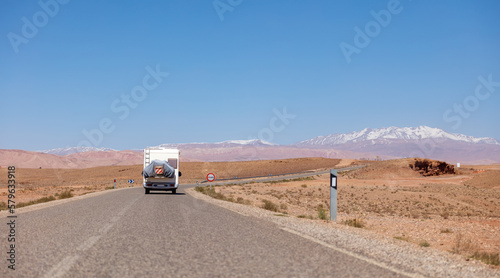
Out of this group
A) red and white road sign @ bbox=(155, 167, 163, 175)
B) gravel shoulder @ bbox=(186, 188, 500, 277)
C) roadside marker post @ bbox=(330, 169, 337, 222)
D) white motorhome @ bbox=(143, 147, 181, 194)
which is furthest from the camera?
white motorhome @ bbox=(143, 147, 181, 194)

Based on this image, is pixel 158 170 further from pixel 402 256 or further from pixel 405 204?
pixel 402 256

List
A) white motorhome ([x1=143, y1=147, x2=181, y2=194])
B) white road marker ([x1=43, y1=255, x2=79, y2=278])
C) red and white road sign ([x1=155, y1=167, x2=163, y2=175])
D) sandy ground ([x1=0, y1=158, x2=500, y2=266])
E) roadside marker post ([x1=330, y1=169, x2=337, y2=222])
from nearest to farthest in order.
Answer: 1. white road marker ([x1=43, y1=255, x2=79, y2=278])
2. sandy ground ([x1=0, y1=158, x2=500, y2=266])
3. roadside marker post ([x1=330, y1=169, x2=337, y2=222])
4. red and white road sign ([x1=155, y1=167, x2=163, y2=175])
5. white motorhome ([x1=143, y1=147, x2=181, y2=194])

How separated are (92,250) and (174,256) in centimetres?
162

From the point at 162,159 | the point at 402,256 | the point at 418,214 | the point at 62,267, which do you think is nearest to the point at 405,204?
the point at 418,214

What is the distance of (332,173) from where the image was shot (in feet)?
48.7

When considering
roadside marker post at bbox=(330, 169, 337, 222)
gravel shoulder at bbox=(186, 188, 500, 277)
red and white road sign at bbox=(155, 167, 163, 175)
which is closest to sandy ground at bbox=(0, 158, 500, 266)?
roadside marker post at bbox=(330, 169, 337, 222)

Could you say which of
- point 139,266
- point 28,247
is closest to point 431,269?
point 139,266

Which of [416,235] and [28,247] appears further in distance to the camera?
[416,235]

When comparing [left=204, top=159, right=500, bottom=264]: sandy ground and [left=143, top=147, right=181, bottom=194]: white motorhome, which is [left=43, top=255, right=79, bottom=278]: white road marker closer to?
[left=204, top=159, right=500, bottom=264]: sandy ground

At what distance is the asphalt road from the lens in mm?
6598

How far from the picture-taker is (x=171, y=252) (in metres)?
8.12

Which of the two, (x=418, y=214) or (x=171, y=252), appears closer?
(x=171, y=252)

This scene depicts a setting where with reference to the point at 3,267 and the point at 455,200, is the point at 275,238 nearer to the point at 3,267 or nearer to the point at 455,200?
the point at 3,267

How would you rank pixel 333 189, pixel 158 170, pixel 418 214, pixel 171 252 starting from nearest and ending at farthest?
pixel 171 252 → pixel 333 189 → pixel 418 214 → pixel 158 170
